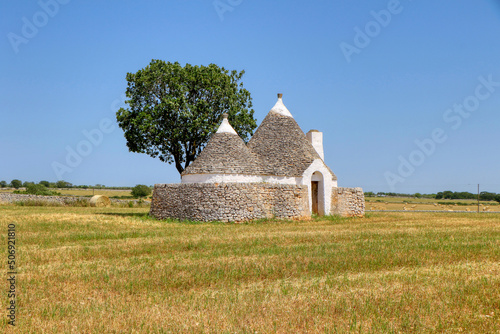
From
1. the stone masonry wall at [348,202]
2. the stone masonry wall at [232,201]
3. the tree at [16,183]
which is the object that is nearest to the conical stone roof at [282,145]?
the stone masonry wall at [348,202]

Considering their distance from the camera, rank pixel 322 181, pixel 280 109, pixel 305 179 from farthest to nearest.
Answer: pixel 280 109, pixel 322 181, pixel 305 179

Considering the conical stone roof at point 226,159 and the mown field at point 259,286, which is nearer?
the mown field at point 259,286

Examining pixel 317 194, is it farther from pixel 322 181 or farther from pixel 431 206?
pixel 431 206

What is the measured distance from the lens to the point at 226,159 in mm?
24656

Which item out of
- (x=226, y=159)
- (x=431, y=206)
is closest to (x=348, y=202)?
(x=226, y=159)

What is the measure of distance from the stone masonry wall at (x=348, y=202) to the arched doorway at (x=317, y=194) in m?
0.85

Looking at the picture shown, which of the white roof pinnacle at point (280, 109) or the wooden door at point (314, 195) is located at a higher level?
the white roof pinnacle at point (280, 109)

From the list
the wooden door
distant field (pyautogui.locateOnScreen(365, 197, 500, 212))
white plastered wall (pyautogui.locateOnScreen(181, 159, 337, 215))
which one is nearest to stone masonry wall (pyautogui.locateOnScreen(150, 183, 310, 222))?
white plastered wall (pyautogui.locateOnScreen(181, 159, 337, 215))

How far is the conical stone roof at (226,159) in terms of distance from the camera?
24281 mm

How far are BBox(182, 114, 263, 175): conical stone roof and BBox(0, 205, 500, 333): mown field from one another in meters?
10.3

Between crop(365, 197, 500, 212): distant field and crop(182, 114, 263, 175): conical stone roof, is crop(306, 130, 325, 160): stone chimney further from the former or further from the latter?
crop(365, 197, 500, 212): distant field

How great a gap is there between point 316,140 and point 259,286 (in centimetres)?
2302

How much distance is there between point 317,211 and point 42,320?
72.0ft

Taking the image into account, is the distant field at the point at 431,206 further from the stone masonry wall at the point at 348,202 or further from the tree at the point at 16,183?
the tree at the point at 16,183
